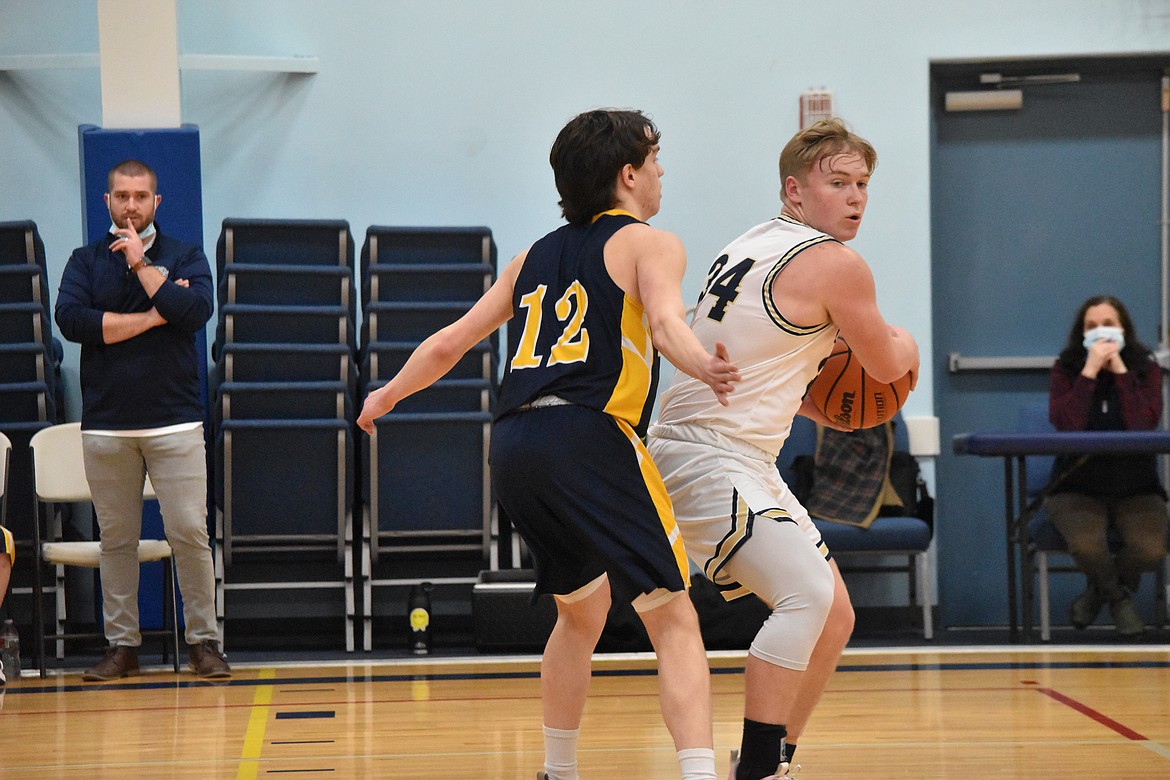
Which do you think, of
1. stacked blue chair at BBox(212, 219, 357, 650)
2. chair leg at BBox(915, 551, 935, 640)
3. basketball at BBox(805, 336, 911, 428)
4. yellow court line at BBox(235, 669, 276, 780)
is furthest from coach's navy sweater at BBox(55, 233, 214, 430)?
chair leg at BBox(915, 551, 935, 640)

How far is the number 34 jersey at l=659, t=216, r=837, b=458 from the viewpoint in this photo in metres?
2.86

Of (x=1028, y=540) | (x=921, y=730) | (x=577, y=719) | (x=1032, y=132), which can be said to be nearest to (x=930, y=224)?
(x=1032, y=132)

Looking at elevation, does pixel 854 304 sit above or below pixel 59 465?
above

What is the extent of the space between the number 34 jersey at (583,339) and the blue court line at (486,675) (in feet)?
8.82

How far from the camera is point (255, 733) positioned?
4.06 meters

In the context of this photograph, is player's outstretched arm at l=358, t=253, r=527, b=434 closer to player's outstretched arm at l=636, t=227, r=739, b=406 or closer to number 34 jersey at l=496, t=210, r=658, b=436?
number 34 jersey at l=496, t=210, r=658, b=436

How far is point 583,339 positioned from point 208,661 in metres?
3.16

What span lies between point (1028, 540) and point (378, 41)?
4168 millimetres

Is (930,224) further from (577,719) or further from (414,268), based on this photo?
(577,719)

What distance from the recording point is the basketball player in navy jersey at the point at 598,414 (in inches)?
102

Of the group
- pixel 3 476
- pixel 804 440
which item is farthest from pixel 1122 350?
pixel 3 476

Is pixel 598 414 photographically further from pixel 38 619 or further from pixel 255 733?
pixel 38 619

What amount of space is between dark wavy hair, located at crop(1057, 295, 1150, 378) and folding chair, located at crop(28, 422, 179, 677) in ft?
13.7

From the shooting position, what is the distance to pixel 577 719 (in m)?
2.87
